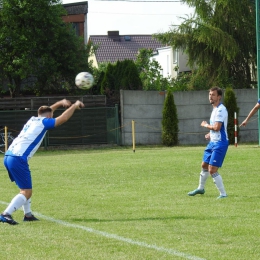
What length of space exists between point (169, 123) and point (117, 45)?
5076 centimetres

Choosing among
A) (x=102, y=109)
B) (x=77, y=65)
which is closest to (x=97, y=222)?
(x=102, y=109)

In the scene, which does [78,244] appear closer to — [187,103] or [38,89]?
[187,103]

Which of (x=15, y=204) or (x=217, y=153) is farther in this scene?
(x=217, y=153)

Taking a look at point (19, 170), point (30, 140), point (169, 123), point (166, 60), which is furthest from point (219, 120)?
point (166, 60)

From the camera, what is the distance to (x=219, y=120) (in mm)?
12883

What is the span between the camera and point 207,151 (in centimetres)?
1342

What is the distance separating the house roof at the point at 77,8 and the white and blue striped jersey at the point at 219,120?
41.0m

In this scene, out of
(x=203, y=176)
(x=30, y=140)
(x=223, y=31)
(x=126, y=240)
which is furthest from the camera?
(x=223, y=31)

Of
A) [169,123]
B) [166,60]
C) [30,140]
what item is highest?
[166,60]

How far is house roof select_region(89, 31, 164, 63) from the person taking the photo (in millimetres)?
80188

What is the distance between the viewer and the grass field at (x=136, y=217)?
7973mm

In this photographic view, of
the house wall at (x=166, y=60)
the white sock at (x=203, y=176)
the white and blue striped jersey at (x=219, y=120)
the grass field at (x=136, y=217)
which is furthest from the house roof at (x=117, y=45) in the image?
the white and blue striped jersey at (x=219, y=120)

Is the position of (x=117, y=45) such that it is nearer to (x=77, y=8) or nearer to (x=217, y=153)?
(x=77, y=8)

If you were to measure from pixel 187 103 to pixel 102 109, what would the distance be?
13.9 feet
